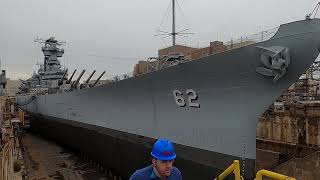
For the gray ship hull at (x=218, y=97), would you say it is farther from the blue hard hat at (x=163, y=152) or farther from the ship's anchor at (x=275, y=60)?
the blue hard hat at (x=163, y=152)

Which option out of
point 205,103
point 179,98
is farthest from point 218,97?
point 179,98

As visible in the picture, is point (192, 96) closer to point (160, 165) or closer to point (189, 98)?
point (189, 98)

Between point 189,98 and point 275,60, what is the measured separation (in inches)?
80.1

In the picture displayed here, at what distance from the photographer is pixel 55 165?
11.4m

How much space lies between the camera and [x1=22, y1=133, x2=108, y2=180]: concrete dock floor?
388 inches

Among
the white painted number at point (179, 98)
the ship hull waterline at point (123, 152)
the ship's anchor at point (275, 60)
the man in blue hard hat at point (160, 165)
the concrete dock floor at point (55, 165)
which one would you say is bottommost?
the concrete dock floor at point (55, 165)

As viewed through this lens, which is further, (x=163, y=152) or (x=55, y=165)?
(x=55, y=165)

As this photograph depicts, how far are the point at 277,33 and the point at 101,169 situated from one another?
286 inches

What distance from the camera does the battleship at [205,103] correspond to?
5168 mm

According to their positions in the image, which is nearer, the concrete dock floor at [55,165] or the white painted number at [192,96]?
the white painted number at [192,96]

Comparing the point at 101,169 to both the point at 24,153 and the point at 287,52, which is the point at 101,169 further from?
the point at 287,52

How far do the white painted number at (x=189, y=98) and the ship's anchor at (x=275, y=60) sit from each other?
157 centimetres

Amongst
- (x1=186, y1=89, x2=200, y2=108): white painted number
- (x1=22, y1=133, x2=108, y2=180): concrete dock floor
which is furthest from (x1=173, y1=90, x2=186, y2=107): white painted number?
(x1=22, y1=133, x2=108, y2=180): concrete dock floor

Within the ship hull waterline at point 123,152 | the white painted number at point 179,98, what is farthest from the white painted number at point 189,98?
the ship hull waterline at point 123,152
